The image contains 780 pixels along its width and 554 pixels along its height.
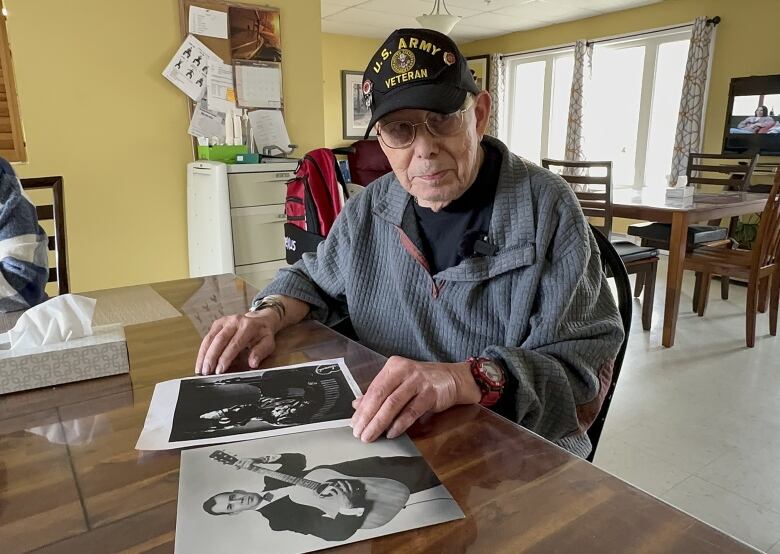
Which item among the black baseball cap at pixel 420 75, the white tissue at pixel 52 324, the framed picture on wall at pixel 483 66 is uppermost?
the framed picture on wall at pixel 483 66

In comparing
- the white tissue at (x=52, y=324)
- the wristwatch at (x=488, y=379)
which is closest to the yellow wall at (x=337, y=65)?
the white tissue at (x=52, y=324)

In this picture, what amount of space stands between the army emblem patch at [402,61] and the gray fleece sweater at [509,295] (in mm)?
240

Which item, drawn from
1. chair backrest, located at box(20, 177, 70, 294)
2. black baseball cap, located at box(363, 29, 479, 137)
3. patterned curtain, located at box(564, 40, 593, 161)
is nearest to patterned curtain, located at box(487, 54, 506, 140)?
patterned curtain, located at box(564, 40, 593, 161)

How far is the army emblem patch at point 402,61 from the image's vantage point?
85 centimetres

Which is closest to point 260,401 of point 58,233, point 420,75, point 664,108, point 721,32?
point 420,75

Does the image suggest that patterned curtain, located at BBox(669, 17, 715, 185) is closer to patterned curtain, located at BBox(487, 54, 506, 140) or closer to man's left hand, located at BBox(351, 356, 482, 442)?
patterned curtain, located at BBox(487, 54, 506, 140)

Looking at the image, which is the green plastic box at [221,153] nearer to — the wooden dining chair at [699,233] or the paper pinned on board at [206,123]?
the paper pinned on board at [206,123]

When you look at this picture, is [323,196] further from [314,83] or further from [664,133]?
[664,133]

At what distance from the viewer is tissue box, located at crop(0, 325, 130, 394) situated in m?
0.72

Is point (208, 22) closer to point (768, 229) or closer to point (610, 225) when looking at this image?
point (610, 225)

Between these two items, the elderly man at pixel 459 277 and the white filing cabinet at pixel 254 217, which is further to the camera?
the white filing cabinet at pixel 254 217

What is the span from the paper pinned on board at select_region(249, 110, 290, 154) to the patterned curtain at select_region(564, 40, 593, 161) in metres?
3.65

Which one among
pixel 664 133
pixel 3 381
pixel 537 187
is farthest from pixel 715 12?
pixel 3 381

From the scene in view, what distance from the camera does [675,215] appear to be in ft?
8.64
